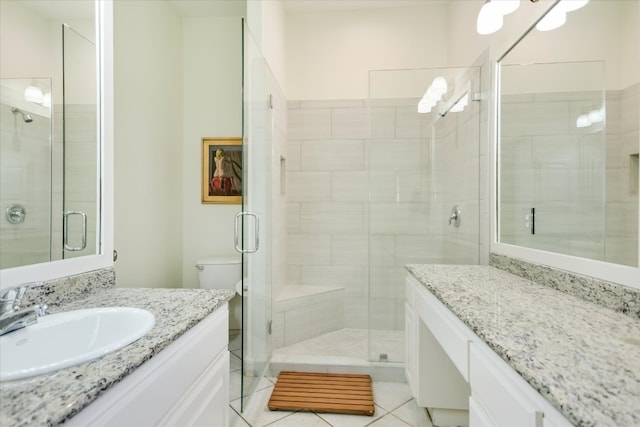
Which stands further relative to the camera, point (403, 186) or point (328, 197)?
point (328, 197)

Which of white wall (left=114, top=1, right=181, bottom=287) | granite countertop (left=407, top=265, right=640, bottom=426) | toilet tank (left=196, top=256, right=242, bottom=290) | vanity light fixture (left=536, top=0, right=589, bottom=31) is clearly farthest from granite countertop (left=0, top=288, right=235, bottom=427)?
vanity light fixture (left=536, top=0, right=589, bottom=31)

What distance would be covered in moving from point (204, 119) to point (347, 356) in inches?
93.8

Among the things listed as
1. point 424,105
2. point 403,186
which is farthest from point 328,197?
point 424,105

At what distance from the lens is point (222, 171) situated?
2.96 m

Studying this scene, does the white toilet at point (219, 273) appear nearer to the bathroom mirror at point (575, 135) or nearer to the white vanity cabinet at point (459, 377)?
the white vanity cabinet at point (459, 377)

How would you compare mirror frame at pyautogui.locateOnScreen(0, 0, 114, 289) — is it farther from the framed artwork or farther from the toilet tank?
the framed artwork

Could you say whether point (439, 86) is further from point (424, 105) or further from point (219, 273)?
point (219, 273)

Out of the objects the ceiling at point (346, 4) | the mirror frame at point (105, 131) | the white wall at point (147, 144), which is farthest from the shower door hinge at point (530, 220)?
the white wall at point (147, 144)

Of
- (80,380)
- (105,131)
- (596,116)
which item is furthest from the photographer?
(105,131)

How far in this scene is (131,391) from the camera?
0.66 meters

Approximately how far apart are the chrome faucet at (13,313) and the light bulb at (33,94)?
61 cm

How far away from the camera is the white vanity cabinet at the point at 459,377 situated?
694 mm

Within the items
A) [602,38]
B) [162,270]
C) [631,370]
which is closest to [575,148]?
[602,38]

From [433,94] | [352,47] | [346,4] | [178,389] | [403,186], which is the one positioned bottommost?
[178,389]
